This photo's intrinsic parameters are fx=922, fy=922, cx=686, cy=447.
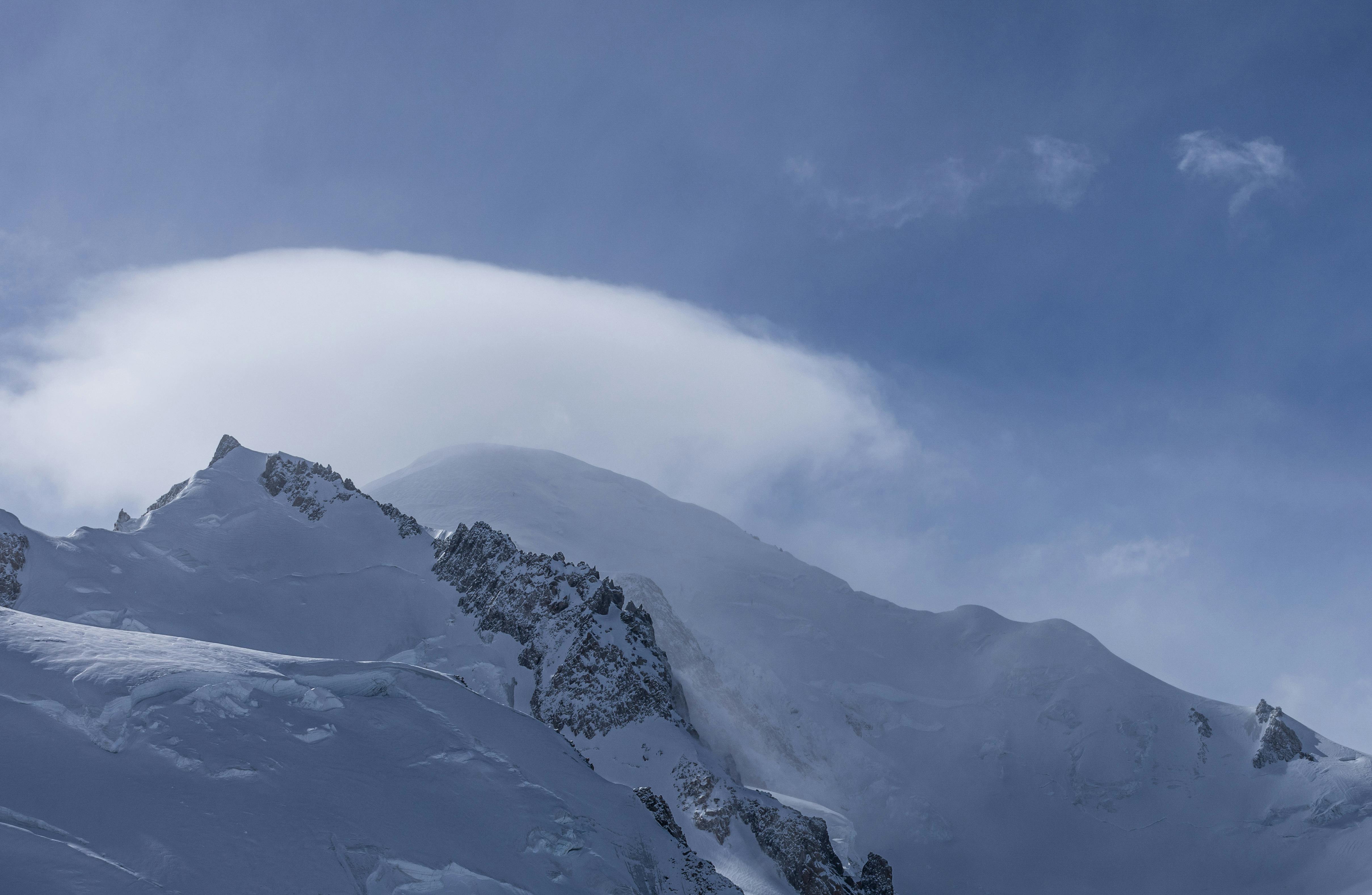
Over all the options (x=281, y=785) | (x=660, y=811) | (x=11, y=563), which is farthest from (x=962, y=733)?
(x=281, y=785)

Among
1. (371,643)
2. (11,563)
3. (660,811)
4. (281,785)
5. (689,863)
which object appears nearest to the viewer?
(281,785)

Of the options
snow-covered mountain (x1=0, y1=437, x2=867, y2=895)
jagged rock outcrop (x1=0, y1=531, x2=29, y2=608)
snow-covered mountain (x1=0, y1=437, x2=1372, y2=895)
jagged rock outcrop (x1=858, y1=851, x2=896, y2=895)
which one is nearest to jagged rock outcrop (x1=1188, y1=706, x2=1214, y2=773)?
snow-covered mountain (x1=0, y1=437, x2=1372, y2=895)

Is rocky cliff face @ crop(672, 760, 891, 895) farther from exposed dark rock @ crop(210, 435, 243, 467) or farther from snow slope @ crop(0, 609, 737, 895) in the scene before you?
exposed dark rock @ crop(210, 435, 243, 467)

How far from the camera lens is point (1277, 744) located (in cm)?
13188

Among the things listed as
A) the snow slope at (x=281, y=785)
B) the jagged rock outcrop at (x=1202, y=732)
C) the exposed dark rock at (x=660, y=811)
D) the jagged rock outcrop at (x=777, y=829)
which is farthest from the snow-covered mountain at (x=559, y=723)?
the exposed dark rock at (x=660, y=811)

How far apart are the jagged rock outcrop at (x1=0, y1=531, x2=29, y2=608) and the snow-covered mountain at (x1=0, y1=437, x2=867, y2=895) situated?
5.6 inches

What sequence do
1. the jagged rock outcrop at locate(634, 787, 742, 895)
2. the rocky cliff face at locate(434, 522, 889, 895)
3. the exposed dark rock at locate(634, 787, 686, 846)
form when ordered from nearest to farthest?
the jagged rock outcrop at locate(634, 787, 742, 895) < the exposed dark rock at locate(634, 787, 686, 846) < the rocky cliff face at locate(434, 522, 889, 895)

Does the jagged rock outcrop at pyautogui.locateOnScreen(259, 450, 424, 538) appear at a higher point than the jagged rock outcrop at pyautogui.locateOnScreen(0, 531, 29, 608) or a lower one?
higher

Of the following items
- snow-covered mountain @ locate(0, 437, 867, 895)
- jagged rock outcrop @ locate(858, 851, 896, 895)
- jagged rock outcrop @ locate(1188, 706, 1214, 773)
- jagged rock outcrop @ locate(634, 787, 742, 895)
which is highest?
jagged rock outcrop @ locate(1188, 706, 1214, 773)

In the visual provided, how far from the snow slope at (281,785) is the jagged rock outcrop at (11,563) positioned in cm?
3684

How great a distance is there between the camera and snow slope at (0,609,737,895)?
23.1 m

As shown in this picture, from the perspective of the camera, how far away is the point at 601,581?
8350cm

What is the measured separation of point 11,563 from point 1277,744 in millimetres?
152290

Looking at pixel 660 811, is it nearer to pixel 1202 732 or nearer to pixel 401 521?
pixel 401 521
